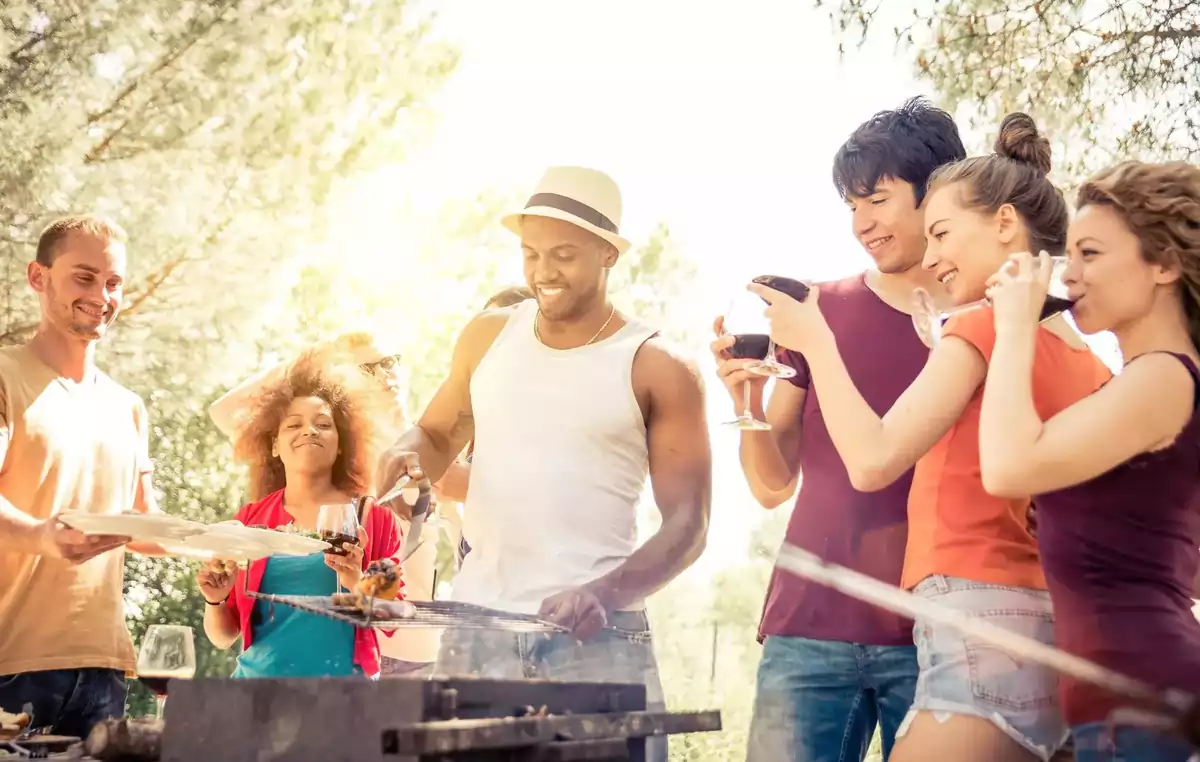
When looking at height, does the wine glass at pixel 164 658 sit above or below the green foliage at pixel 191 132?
below

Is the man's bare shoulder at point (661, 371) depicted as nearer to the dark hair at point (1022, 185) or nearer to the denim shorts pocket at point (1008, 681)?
the dark hair at point (1022, 185)

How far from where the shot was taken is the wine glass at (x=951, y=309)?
76.1 inches

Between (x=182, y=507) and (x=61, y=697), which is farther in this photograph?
(x=182, y=507)

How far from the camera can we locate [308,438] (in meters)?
3.38

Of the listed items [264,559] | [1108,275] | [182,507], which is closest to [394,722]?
[1108,275]

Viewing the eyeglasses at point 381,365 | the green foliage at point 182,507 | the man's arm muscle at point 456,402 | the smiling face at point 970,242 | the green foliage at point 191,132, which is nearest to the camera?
the smiling face at point 970,242

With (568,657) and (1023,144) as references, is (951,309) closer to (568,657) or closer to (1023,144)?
(1023,144)

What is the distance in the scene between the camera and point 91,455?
130 inches

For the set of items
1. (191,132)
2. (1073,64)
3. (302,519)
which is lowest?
(302,519)

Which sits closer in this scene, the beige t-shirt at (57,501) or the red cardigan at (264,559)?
the red cardigan at (264,559)

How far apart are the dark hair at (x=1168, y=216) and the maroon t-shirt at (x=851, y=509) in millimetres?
641

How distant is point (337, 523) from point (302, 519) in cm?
95

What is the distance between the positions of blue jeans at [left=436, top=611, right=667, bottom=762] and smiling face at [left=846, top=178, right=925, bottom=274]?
86 centimetres

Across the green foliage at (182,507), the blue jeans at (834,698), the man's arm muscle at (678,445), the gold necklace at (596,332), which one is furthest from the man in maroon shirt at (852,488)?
the green foliage at (182,507)
